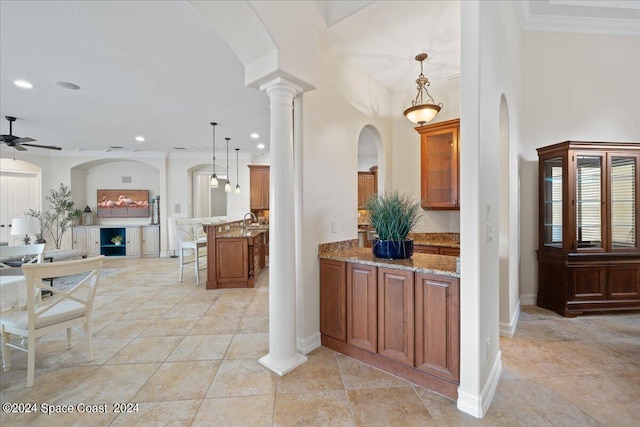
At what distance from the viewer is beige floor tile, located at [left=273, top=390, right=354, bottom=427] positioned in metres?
1.72

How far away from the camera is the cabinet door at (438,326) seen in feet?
6.14

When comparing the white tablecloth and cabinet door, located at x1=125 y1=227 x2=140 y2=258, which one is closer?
the white tablecloth

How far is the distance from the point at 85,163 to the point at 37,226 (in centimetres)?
438

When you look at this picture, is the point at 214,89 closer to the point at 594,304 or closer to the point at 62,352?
the point at 62,352

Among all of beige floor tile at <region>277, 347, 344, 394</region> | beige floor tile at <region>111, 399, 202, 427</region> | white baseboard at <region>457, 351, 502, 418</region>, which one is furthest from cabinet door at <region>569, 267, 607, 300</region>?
beige floor tile at <region>111, 399, 202, 427</region>

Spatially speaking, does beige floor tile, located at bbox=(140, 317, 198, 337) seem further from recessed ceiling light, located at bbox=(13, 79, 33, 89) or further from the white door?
the white door

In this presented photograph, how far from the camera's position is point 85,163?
7820 mm

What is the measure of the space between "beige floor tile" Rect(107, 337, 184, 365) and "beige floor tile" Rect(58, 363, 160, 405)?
9cm

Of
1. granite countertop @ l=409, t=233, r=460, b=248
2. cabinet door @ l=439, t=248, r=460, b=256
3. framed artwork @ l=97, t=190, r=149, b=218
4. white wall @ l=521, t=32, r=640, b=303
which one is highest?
white wall @ l=521, t=32, r=640, b=303

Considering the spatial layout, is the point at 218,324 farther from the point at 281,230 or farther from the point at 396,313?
the point at 396,313

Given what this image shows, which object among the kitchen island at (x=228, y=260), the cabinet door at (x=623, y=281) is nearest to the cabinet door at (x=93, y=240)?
the kitchen island at (x=228, y=260)

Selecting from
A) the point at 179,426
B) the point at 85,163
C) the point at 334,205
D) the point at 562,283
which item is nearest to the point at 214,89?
the point at 334,205

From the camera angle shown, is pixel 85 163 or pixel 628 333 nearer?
pixel 628 333

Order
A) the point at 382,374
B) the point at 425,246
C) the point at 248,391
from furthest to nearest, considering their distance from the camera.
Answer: the point at 425,246, the point at 382,374, the point at 248,391
